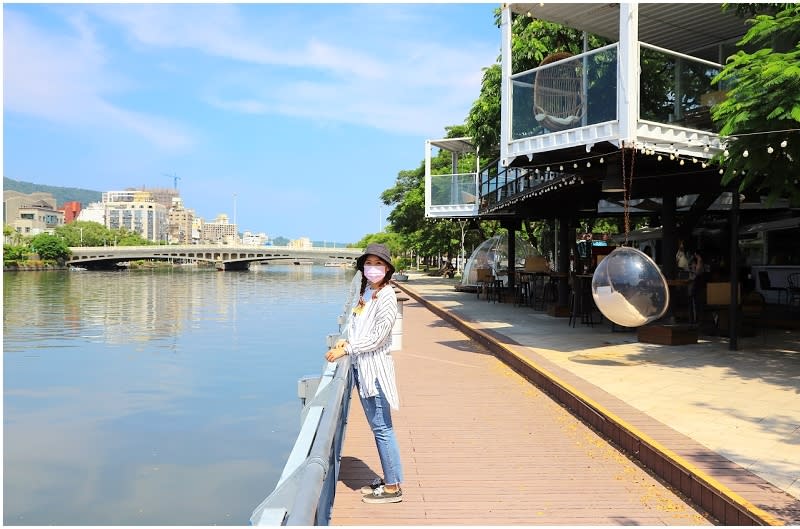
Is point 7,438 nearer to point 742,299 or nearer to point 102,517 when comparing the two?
point 102,517

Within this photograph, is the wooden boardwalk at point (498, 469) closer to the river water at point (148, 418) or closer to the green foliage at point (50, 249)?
the river water at point (148, 418)

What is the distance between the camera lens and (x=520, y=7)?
12.3 m

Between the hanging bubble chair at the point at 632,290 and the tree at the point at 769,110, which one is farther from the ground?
the tree at the point at 769,110

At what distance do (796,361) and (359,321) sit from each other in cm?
826

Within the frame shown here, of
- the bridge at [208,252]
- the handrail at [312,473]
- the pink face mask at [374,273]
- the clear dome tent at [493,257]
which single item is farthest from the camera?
the bridge at [208,252]

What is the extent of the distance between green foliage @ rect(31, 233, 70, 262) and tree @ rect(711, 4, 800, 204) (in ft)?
355

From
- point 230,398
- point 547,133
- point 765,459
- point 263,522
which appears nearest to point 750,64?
point 547,133

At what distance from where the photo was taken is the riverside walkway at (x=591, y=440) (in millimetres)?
4738

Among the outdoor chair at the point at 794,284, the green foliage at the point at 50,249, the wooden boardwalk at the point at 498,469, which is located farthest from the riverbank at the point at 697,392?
the green foliage at the point at 50,249

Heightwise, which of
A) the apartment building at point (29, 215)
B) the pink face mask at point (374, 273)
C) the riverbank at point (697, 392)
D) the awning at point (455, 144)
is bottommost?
the riverbank at point (697, 392)

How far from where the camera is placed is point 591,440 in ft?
21.9

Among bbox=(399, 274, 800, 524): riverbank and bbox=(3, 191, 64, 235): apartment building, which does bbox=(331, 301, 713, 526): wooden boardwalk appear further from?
bbox=(3, 191, 64, 235): apartment building

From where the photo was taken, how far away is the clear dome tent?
1166 inches

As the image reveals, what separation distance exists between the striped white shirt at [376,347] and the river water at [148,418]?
12.8 ft
